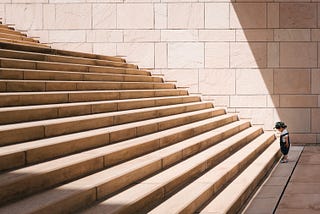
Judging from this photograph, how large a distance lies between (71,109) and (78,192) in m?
2.24

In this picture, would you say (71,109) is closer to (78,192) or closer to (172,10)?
(78,192)

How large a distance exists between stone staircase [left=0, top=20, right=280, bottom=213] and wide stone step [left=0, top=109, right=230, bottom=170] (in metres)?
0.01

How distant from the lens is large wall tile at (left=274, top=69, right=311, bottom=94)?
1192 centimetres

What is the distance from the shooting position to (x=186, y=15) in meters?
12.3

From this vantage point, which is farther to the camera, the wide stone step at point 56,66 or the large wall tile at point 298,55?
the large wall tile at point 298,55

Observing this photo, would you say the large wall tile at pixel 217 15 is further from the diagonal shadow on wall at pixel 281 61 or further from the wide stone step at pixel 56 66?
the wide stone step at pixel 56 66

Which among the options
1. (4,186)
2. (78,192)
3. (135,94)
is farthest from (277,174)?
(4,186)

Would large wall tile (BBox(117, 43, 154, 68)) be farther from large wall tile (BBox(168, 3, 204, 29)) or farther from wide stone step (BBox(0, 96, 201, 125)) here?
wide stone step (BBox(0, 96, 201, 125))

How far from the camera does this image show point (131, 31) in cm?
1235

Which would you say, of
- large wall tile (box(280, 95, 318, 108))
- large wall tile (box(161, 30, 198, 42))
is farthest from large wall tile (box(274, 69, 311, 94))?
large wall tile (box(161, 30, 198, 42))

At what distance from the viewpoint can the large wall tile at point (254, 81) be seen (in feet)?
39.5

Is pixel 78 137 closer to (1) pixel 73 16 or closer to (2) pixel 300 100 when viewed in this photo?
(1) pixel 73 16

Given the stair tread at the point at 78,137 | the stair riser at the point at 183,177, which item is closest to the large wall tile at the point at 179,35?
the stair riser at the point at 183,177

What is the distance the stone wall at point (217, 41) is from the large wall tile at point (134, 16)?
0.09ft
